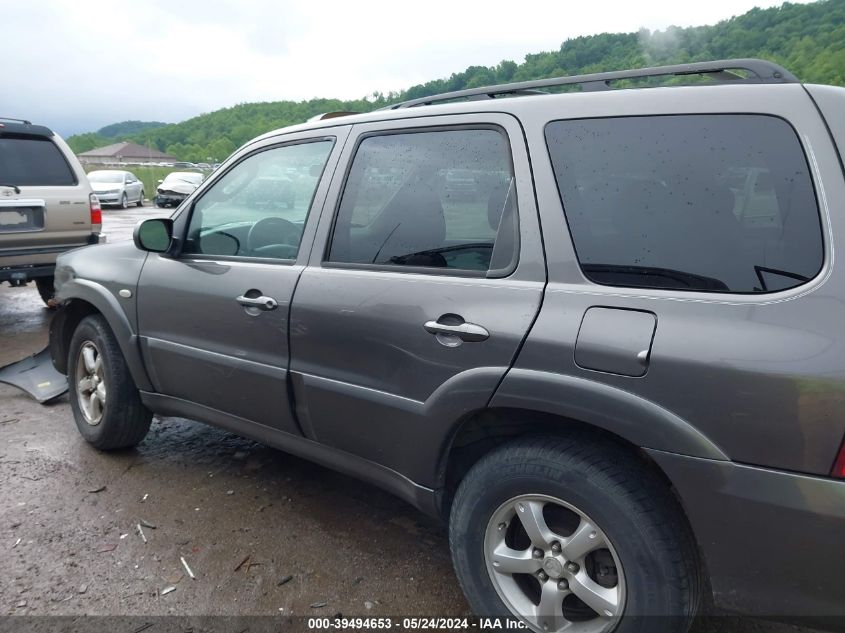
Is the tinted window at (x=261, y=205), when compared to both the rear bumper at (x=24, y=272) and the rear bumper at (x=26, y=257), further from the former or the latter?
the rear bumper at (x=26, y=257)

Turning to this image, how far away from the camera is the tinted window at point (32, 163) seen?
6469 millimetres

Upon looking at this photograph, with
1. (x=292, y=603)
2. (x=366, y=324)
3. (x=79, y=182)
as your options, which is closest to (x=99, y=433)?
(x=292, y=603)

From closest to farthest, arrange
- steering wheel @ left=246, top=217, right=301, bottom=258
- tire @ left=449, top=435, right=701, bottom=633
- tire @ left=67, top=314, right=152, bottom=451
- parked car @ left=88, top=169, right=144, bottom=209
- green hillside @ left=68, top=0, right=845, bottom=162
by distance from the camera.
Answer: tire @ left=449, top=435, right=701, bottom=633 < steering wheel @ left=246, top=217, right=301, bottom=258 < tire @ left=67, top=314, right=152, bottom=451 < green hillside @ left=68, top=0, right=845, bottom=162 < parked car @ left=88, top=169, right=144, bottom=209

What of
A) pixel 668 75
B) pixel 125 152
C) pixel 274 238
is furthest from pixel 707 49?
pixel 125 152

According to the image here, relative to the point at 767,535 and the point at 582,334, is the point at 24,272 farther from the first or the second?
the point at 767,535

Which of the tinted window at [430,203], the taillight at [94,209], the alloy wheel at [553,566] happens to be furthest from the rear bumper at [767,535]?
the taillight at [94,209]

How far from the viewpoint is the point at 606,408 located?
6.03 feet

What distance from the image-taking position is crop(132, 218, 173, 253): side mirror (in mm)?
3244

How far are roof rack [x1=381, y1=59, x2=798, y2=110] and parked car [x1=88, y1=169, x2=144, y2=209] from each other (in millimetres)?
23737

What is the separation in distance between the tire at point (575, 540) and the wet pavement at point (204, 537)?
445mm

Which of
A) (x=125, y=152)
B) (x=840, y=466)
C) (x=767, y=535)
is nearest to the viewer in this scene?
(x=840, y=466)

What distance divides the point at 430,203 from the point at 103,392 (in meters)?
2.41

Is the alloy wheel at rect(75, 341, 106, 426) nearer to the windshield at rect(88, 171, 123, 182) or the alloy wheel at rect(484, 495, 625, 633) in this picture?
the alloy wheel at rect(484, 495, 625, 633)

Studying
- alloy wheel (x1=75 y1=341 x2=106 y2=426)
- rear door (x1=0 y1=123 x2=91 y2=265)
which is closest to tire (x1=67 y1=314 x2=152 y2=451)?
alloy wheel (x1=75 y1=341 x2=106 y2=426)
